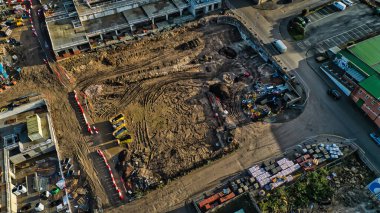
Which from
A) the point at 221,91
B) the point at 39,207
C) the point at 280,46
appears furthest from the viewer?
the point at 280,46

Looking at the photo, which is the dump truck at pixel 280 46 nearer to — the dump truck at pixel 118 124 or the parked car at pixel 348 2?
the parked car at pixel 348 2

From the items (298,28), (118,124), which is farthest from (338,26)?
(118,124)

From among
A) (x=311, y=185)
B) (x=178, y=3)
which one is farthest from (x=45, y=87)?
(x=311, y=185)

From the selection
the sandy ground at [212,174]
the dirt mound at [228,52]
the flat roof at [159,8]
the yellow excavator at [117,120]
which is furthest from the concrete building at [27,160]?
the dirt mound at [228,52]

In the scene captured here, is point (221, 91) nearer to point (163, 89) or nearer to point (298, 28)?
point (163, 89)

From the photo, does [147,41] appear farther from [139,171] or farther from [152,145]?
[139,171]
